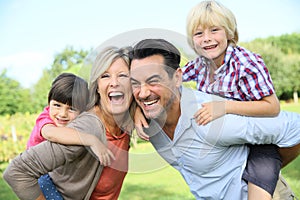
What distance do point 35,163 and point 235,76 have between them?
80 cm

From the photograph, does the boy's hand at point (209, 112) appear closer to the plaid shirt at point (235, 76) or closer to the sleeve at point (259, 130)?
the sleeve at point (259, 130)

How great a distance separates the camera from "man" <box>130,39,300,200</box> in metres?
1.55

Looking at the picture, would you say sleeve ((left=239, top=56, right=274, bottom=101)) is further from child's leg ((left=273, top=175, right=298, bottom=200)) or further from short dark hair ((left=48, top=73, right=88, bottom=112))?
short dark hair ((left=48, top=73, right=88, bottom=112))

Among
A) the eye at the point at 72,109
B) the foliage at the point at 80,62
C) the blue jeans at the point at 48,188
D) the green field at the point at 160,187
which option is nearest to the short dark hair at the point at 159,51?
the eye at the point at 72,109

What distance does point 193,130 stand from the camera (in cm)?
167

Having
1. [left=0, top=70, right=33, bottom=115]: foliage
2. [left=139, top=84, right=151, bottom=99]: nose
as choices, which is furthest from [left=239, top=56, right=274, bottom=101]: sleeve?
[left=0, top=70, right=33, bottom=115]: foliage

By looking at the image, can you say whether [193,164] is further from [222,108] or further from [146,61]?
[146,61]

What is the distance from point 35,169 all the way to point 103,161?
0.24 meters

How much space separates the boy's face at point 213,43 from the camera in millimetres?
1768

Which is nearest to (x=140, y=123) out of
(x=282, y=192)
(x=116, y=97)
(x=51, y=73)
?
(x=116, y=97)

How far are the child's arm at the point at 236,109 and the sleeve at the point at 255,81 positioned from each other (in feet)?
0.11

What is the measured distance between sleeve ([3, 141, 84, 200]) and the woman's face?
19 cm

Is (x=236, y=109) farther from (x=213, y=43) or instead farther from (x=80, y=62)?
(x=80, y=62)

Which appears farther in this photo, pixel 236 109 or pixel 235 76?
pixel 235 76
